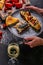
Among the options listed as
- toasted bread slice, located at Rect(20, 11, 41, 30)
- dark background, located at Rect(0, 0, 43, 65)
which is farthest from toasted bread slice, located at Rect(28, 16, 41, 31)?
dark background, located at Rect(0, 0, 43, 65)

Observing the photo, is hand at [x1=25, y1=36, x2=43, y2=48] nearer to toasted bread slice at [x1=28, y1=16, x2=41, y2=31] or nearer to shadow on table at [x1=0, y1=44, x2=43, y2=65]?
shadow on table at [x1=0, y1=44, x2=43, y2=65]

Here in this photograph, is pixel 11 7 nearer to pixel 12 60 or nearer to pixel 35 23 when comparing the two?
pixel 35 23

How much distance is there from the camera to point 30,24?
1336 mm

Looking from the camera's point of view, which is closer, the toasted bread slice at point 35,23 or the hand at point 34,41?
the hand at point 34,41

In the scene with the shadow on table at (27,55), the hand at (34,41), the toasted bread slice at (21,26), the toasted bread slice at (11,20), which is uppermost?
the toasted bread slice at (11,20)

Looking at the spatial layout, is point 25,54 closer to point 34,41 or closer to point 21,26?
point 34,41

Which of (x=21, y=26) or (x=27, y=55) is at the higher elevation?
(x=21, y=26)

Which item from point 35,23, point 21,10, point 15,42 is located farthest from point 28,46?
point 21,10

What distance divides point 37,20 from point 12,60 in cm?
35

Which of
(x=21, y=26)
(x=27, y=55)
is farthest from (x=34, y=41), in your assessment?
(x=21, y=26)

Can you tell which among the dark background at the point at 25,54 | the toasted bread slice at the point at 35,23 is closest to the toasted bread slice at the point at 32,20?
the toasted bread slice at the point at 35,23

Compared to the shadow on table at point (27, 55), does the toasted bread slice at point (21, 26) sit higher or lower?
higher

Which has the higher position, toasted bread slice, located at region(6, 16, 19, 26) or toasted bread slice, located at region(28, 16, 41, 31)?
toasted bread slice, located at region(6, 16, 19, 26)

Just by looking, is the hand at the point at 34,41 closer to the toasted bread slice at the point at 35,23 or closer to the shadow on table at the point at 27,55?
the shadow on table at the point at 27,55
